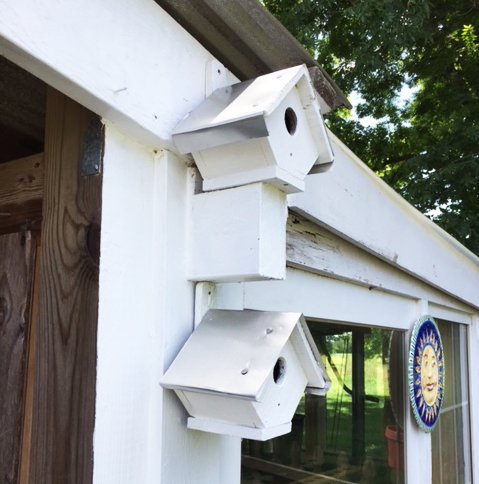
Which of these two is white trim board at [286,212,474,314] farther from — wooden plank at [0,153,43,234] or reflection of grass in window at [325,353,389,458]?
wooden plank at [0,153,43,234]

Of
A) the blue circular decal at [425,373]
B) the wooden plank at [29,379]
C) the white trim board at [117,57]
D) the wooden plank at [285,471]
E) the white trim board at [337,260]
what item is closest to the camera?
the white trim board at [117,57]

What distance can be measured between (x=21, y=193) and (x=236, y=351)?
0.58m

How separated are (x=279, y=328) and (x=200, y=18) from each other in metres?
0.61

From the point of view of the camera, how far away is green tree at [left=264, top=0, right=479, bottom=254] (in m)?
5.89

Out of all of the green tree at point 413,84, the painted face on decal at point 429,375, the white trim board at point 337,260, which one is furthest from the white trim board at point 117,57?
the green tree at point 413,84

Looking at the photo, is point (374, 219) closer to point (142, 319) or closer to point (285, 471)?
point (285, 471)

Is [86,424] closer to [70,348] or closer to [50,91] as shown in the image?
[70,348]

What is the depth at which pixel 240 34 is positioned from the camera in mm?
1110

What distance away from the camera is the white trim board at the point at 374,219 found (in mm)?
1650

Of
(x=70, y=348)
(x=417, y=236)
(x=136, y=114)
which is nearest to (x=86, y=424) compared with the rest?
(x=70, y=348)

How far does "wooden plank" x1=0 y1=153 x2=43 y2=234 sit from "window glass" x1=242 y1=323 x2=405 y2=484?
1404 millimetres

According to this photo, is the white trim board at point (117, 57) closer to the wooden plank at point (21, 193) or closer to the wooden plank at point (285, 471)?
the wooden plank at point (21, 193)

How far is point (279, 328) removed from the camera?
964mm

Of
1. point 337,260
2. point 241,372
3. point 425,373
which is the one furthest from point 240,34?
point 425,373
